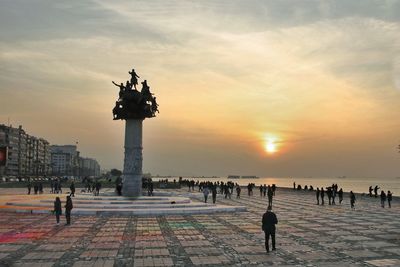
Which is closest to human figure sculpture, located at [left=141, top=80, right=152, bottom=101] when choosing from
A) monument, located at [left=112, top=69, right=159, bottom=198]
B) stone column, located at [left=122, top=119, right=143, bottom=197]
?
monument, located at [left=112, top=69, right=159, bottom=198]

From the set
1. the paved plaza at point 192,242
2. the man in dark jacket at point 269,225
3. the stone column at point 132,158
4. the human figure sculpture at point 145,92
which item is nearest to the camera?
the paved plaza at point 192,242

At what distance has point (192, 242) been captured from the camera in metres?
15.8

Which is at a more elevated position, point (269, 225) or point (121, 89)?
point (121, 89)

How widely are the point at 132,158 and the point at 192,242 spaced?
18996 millimetres

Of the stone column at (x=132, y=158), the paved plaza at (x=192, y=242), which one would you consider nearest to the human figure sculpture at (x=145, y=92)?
the stone column at (x=132, y=158)

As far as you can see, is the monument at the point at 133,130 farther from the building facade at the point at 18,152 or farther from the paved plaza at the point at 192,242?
the building facade at the point at 18,152

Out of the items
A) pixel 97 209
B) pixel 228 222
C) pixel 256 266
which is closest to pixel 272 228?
pixel 256 266

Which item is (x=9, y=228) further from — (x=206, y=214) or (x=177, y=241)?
(x=206, y=214)

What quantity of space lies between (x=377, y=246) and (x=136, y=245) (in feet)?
27.6

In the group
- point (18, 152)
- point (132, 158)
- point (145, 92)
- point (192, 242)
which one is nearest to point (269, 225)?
point (192, 242)

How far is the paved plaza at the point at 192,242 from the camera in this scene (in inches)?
497

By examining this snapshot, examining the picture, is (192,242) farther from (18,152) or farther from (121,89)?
(18,152)

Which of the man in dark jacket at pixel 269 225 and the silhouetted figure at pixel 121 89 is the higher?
the silhouetted figure at pixel 121 89

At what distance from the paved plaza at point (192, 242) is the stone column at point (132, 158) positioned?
33.7 ft
